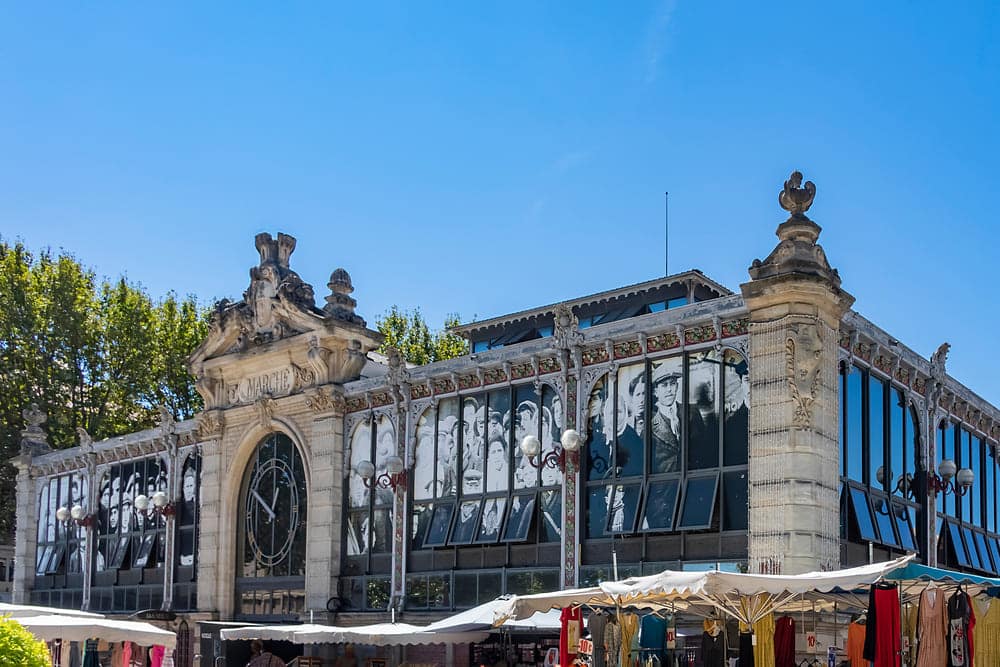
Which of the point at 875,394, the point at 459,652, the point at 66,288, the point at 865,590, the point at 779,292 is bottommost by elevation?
the point at 459,652

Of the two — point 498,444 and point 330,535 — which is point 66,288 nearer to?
point 330,535

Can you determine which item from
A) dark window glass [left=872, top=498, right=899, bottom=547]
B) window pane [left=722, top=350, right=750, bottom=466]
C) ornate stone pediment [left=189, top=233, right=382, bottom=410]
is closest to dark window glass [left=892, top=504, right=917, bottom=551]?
dark window glass [left=872, top=498, right=899, bottom=547]

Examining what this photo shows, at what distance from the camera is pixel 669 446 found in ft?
75.3

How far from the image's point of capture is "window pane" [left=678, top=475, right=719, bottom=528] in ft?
71.7

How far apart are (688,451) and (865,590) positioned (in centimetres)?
561

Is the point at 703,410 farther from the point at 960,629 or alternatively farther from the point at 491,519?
the point at 960,629

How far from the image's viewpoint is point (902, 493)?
79.4 feet

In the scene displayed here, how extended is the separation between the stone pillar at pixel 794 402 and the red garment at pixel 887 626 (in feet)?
14.3

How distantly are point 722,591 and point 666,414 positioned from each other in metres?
7.57

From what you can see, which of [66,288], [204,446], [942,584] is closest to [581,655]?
[942,584]

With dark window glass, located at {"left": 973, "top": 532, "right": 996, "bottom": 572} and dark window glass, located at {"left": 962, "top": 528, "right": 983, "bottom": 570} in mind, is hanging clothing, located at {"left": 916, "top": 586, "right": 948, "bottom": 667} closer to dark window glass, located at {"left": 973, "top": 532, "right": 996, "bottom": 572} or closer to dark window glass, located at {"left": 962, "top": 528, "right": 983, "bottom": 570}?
dark window glass, located at {"left": 962, "top": 528, "right": 983, "bottom": 570}

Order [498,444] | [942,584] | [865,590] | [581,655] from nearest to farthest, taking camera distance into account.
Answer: [942,584], [865,590], [581,655], [498,444]

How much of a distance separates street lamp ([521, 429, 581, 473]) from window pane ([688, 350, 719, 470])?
2.31 metres

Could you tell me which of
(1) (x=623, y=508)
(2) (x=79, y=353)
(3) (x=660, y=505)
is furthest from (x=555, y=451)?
(2) (x=79, y=353)
